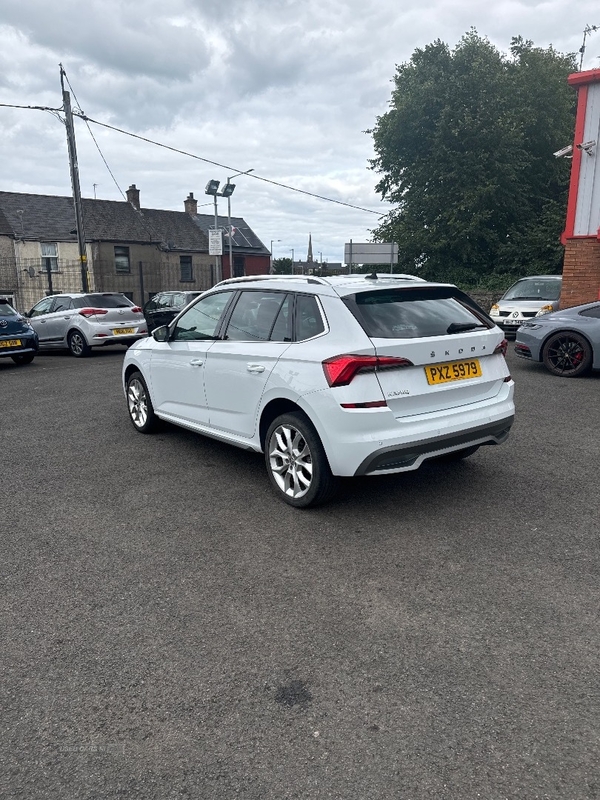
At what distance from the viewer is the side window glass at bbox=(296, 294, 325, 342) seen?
4.18m

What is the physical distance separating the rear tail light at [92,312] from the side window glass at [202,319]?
9274mm

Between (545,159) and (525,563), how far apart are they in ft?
99.3

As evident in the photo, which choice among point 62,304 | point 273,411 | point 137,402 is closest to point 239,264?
point 62,304

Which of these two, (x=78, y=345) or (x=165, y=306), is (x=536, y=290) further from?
(x=78, y=345)

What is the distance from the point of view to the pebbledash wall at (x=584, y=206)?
13.7 metres

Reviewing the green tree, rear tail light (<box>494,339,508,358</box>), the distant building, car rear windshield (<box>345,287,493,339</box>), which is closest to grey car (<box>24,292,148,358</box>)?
car rear windshield (<box>345,287,493,339</box>)

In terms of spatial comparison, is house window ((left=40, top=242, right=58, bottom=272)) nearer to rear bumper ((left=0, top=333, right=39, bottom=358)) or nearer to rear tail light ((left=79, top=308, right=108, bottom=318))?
rear tail light ((left=79, top=308, right=108, bottom=318))

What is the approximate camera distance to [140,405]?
21.0ft

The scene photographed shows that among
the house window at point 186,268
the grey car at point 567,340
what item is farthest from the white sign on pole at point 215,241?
the grey car at point 567,340

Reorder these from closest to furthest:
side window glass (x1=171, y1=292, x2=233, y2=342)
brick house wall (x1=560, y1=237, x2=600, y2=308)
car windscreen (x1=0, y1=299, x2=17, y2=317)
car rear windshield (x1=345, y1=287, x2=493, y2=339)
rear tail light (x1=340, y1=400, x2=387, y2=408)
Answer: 1. rear tail light (x1=340, y1=400, x2=387, y2=408)
2. car rear windshield (x1=345, y1=287, x2=493, y2=339)
3. side window glass (x1=171, y1=292, x2=233, y2=342)
4. car windscreen (x1=0, y1=299, x2=17, y2=317)
5. brick house wall (x1=560, y1=237, x2=600, y2=308)

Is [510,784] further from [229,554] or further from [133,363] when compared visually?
[133,363]

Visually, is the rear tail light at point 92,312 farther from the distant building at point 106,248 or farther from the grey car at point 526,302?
the distant building at point 106,248

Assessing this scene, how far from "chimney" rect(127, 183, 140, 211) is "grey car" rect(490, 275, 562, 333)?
3600cm

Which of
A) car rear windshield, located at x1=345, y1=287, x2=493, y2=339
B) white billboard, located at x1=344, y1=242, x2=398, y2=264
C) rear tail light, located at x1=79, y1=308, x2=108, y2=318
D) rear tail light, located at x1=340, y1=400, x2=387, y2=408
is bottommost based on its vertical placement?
rear tail light, located at x1=340, y1=400, x2=387, y2=408
